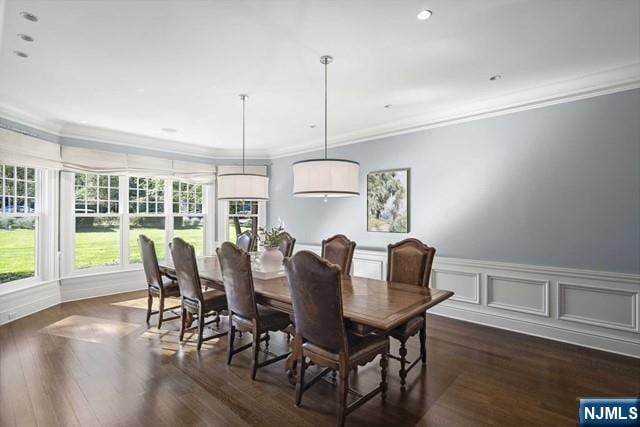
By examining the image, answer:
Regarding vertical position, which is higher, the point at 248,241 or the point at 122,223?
the point at 122,223

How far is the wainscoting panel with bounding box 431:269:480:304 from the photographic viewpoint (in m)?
3.96

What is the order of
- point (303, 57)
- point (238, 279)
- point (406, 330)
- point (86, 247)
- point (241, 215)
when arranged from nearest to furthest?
point (406, 330), point (238, 279), point (303, 57), point (86, 247), point (241, 215)

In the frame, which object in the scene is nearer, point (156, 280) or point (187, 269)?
point (187, 269)

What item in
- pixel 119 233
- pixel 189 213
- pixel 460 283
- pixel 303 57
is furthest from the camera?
pixel 189 213

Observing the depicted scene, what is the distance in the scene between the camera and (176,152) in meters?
6.04

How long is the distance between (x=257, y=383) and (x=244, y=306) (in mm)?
611

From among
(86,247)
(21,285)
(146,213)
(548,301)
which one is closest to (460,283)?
(548,301)

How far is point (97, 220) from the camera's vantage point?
17.0 ft

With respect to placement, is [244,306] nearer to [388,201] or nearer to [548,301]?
[388,201]

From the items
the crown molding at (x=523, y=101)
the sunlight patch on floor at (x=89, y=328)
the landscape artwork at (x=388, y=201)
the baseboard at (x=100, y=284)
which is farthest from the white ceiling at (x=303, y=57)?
the sunlight patch on floor at (x=89, y=328)

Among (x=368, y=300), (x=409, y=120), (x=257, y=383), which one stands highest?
(x=409, y=120)

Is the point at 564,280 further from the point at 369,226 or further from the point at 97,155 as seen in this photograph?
the point at 97,155

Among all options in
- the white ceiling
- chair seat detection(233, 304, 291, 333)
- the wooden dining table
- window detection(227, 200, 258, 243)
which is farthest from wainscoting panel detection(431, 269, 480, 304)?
window detection(227, 200, 258, 243)

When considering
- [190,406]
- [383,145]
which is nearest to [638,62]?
[383,145]
